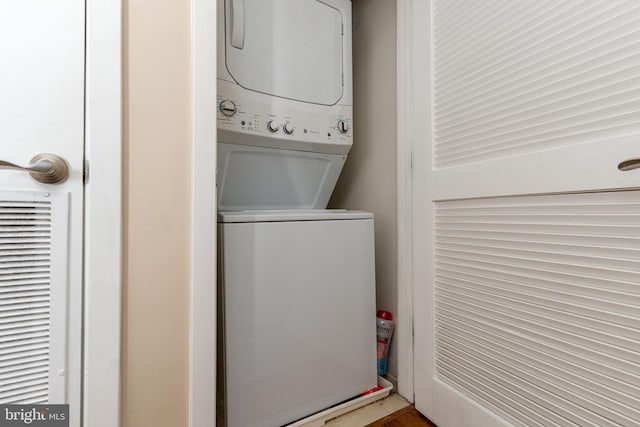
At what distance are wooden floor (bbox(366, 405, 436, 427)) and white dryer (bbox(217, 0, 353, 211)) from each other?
983 mm

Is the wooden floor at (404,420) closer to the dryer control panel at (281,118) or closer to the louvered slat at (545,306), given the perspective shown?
the louvered slat at (545,306)

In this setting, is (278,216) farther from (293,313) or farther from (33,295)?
(33,295)

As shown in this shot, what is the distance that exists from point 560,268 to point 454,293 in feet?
1.24

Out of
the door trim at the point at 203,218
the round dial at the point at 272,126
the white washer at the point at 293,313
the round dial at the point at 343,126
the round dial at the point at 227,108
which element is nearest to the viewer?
the door trim at the point at 203,218

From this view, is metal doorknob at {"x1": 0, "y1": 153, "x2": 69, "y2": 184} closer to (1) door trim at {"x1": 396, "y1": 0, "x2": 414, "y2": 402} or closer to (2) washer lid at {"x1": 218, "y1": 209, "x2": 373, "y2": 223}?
(2) washer lid at {"x1": 218, "y1": 209, "x2": 373, "y2": 223}

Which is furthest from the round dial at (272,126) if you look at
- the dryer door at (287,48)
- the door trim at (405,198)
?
the door trim at (405,198)

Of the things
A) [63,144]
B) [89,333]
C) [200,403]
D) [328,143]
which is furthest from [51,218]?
[328,143]

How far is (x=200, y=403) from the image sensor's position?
892 millimetres

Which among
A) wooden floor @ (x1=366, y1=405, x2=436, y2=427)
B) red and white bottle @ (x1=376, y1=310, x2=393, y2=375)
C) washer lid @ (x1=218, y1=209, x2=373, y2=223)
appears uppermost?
washer lid @ (x1=218, y1=209, x2=373, y2=223)

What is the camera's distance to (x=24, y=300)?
2.43 feet

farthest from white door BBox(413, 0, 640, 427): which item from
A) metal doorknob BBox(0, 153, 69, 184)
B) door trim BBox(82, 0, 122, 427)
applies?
metal doorknob BBox(0, 153, 69, 184)

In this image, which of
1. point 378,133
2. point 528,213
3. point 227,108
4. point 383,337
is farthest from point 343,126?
point 383,337

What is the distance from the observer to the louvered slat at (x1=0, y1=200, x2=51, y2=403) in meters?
0.72

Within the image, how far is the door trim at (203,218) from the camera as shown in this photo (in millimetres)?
883
